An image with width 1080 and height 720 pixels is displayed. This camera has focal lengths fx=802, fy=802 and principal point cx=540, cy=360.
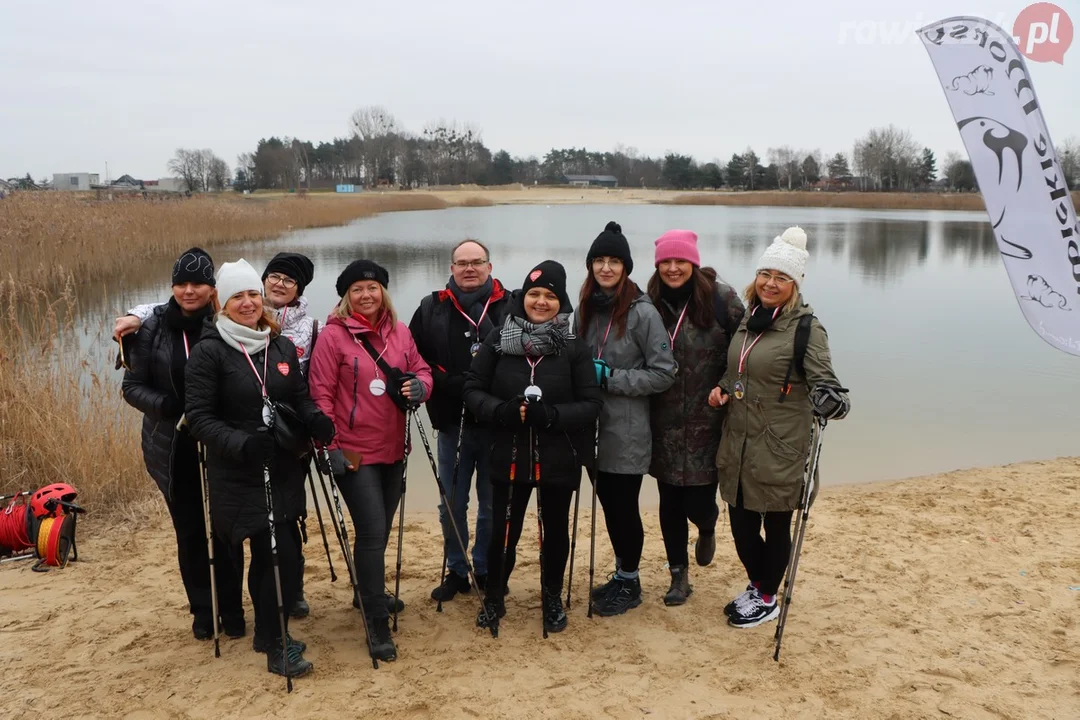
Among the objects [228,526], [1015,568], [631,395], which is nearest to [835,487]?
[1015,568]

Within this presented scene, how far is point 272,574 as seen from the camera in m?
3.12

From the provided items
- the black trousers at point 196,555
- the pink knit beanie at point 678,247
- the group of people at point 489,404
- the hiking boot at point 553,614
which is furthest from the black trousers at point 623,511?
the black trousers at point 196,555

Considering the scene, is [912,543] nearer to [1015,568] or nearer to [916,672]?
[1015,568]

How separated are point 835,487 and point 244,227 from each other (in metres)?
19.4

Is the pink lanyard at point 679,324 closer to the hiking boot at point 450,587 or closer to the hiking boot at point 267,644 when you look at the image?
the hiking boot at point 450,587

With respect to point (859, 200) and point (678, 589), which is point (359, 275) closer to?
point (678, 589)

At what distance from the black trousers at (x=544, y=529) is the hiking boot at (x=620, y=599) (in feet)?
0.95

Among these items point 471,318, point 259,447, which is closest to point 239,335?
point 259,447

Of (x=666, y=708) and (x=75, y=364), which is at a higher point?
(x=75, y=364)

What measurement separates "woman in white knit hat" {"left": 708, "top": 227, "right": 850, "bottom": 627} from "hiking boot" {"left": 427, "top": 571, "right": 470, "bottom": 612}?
4.53 feet

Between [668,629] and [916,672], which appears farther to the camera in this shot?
[668,629]

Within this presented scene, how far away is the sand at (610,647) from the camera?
3023 millimetres

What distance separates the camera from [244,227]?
2194cm

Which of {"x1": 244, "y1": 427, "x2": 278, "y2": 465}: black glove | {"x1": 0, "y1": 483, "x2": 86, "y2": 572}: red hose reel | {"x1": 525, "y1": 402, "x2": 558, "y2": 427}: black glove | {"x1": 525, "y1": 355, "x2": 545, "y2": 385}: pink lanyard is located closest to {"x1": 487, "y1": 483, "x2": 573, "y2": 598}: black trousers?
{"x1": 525, "y1": 402, "x2": 558, "y2": 427}: black glove
